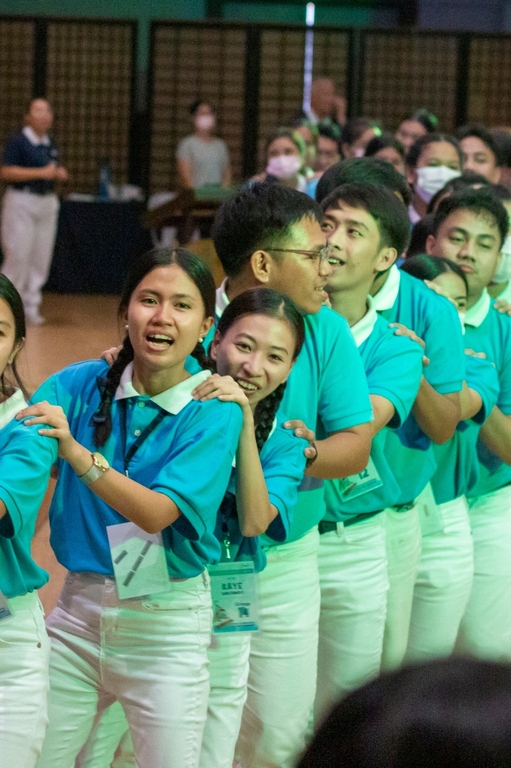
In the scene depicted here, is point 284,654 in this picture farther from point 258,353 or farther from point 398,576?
point 258,353

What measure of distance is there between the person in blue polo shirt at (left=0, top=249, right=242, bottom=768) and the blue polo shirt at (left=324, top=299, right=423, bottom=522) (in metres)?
0.59

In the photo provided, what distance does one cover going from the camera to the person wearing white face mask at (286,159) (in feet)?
20.4

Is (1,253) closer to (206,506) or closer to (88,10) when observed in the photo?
(88,10)

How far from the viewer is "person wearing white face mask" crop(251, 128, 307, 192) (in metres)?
6.23

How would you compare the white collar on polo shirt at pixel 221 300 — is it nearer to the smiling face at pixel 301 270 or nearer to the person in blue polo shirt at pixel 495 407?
the smiling face at pixel 301 270

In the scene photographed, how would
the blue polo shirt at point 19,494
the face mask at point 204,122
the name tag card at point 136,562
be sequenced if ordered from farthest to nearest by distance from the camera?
the face mask at point 204,122 < the name tag card at point 136,562 < the blue polo shirt at point 19,494

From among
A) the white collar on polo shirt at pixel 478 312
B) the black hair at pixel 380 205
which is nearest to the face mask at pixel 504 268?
the white collar on polo shirt at pixel 478 312

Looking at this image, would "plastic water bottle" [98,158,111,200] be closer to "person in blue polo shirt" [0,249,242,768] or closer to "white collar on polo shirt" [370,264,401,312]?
"white collar on polo shirt" [370,264,401,312]

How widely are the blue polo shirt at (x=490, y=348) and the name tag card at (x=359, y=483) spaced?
745mm

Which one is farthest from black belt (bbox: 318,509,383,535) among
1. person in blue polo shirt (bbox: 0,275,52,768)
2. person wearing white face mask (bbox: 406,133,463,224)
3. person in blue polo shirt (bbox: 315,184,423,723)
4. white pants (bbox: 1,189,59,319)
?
white pants (bbox: 1,189,59,319)

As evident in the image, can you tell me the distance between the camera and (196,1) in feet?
46.9

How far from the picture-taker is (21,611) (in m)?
2.04

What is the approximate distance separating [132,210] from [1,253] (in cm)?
133

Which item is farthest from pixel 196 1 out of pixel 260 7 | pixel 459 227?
pixel 459 227
